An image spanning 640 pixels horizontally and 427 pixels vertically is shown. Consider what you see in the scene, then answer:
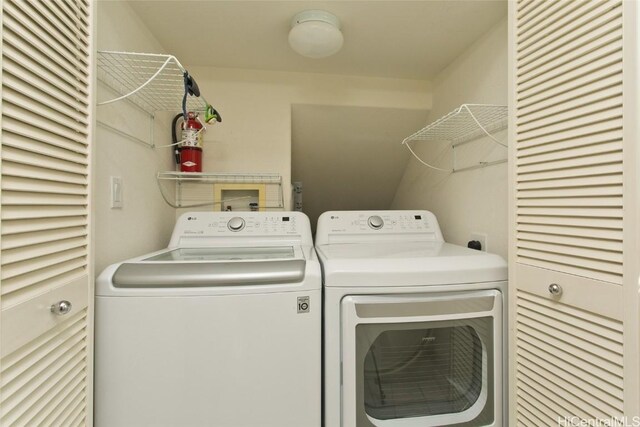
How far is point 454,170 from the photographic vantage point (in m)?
1.71

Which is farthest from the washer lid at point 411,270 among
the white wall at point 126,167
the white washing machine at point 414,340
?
the white wall at point 126,167

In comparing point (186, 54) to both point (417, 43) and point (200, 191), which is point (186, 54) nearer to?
point (200, 191)

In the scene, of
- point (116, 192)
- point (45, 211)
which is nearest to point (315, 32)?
point (116, 192)

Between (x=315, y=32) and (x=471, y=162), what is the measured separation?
1077 millimetres

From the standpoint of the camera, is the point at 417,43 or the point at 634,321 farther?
the point at 417,43

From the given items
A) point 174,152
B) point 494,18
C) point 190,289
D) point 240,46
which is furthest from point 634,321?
point 174,152

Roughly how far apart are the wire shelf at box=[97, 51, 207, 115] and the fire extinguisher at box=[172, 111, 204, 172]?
6.5 inches

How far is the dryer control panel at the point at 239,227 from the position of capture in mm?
1493

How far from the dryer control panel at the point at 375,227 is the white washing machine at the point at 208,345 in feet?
2.08

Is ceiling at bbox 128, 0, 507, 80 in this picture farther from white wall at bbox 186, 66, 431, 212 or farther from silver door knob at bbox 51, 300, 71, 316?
silver door knob at bbox 51, 300, 71, 316

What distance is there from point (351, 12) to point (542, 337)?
1535 mm

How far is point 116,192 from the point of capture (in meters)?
1.13

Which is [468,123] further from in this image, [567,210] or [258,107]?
[258,107]

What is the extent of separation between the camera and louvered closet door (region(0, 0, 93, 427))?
0.58m
